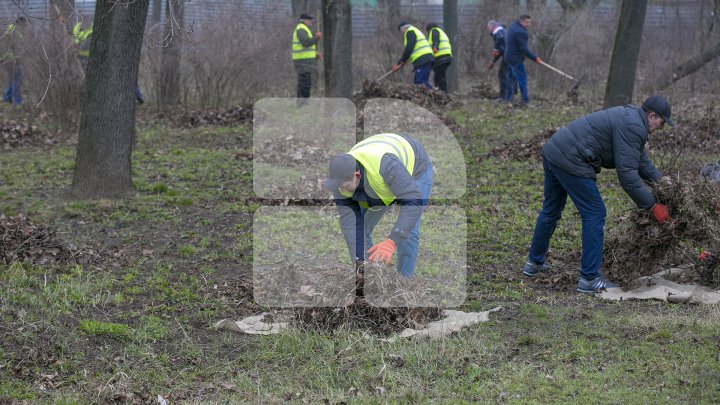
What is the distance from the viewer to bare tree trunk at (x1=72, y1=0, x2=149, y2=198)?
369 inches

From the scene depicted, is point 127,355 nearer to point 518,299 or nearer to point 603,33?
point 518,299

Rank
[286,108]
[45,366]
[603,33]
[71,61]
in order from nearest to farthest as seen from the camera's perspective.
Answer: [45,366]
[71,61]
[286,108]
[603,33]

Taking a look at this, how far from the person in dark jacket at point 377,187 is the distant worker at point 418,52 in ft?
34.1

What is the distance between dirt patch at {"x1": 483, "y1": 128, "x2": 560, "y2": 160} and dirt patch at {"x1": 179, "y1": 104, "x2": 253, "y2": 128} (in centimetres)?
513

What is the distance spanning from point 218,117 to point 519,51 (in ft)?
19.5

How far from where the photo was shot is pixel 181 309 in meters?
6.54

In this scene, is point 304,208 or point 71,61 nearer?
point 304,208

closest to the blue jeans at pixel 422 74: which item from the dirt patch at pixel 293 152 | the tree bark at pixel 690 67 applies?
the tree bark at pixel 690 67

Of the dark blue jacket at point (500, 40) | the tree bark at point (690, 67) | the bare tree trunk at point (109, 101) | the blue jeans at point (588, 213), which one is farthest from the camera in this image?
the dark blue jacket at point (500, 40)

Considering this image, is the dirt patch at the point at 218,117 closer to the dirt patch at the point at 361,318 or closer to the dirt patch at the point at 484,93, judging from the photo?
the dirt patch at the point at 484,93

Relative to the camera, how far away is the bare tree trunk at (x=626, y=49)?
41.5ft

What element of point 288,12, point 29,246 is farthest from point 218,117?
point 29,246

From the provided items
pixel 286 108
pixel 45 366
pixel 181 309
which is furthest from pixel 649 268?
pixel 286 108

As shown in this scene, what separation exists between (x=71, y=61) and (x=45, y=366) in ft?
30.5
